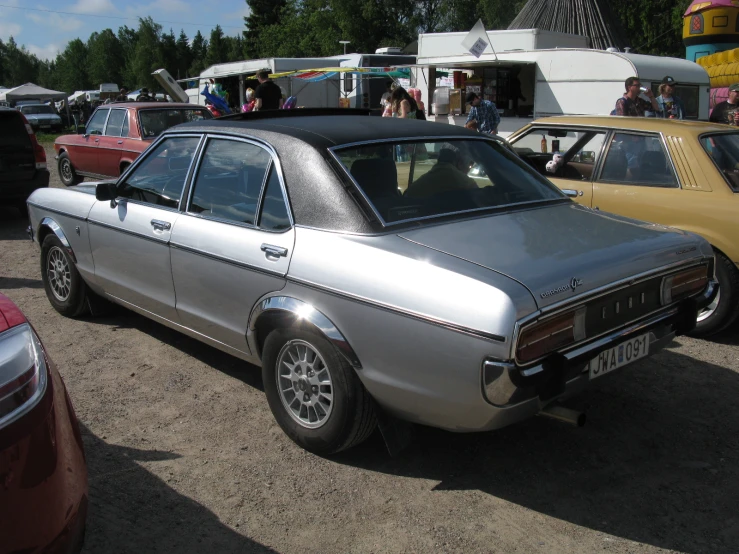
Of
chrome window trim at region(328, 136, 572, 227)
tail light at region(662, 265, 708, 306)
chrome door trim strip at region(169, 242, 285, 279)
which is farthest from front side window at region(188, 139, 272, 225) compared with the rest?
tail light at region(662, 265, 708, 306)

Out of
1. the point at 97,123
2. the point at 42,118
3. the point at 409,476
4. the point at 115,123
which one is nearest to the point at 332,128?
the point at 409,476

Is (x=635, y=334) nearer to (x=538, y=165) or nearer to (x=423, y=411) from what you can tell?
(x=423, y=411)

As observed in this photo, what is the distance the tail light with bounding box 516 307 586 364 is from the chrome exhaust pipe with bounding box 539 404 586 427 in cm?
30

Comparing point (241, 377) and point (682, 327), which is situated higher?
point (682, 327)

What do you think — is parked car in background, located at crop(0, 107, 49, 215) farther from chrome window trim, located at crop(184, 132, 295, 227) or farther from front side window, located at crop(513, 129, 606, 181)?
front side window, located at crop(513, 129, 606, 181)

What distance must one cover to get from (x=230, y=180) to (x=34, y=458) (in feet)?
7.59

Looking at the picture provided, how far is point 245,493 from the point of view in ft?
10.6

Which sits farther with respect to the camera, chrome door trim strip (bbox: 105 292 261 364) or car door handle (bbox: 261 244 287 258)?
chrome door trim strip (bbox: 105 292 261 364)

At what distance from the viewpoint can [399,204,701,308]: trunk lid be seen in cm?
291

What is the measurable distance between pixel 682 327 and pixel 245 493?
2.34 m

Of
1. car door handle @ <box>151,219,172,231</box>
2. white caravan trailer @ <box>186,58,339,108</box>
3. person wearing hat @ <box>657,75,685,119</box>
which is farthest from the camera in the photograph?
white caravan trailer @ <box>186,58,339,108</box>

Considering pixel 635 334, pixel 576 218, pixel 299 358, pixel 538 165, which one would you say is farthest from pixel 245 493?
pixel 538 165

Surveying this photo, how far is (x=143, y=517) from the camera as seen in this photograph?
3.03m

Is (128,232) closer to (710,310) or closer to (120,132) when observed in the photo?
(710,310)
